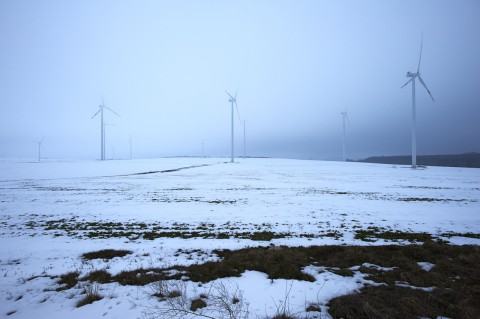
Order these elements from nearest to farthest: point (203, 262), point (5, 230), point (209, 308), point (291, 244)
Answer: point (209, 308) → point (203, 262) → point (291, 244) → point (5, 230)

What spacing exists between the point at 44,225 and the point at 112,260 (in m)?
9.08

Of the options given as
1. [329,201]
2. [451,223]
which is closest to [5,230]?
[329,201]

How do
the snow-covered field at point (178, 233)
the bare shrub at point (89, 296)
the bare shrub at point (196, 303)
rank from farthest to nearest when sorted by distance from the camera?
the snow-covered field at point (178, 233), the bare shrub at point (89, 296), the bare shrub at point (196, 303)

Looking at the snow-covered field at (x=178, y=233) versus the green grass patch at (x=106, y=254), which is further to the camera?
the green grass patch at (x=106, y=254)

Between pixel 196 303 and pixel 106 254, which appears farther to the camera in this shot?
pixel 106 254

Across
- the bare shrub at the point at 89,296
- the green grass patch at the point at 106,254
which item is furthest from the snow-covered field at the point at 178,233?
the green grass patch at the point at 106,254

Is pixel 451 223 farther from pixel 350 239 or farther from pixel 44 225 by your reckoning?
pixel 44 225

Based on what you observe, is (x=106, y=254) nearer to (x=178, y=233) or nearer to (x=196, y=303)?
(x=178, y=233)

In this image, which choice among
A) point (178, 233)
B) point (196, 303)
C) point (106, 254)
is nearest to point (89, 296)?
point (196, 303)

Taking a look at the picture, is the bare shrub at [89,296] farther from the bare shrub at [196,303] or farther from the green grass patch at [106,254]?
the green grass patch at [106,254]

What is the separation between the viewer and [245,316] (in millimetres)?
5852

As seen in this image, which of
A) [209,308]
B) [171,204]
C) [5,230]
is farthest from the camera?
[171,204]

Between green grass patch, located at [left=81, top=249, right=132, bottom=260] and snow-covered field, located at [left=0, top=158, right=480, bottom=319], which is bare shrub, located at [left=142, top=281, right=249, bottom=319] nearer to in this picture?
snow-covered field, located at [left=0, top=158, right=480, bottom=319]

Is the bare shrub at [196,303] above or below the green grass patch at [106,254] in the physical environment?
above
